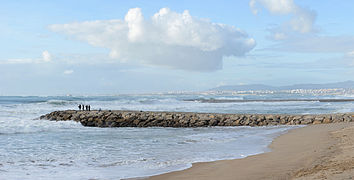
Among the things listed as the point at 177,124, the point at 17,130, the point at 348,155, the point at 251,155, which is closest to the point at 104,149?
the point at 251,155

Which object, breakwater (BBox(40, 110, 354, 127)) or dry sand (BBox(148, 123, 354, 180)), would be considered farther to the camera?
breakwater (BBox(40, 110, 354, 127))

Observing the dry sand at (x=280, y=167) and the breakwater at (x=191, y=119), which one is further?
the breakwater at (x=191, y=119)

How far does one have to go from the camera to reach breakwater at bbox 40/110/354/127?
2061 centimetres

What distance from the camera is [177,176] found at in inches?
275

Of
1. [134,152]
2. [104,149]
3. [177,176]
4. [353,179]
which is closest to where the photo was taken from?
[353,179]

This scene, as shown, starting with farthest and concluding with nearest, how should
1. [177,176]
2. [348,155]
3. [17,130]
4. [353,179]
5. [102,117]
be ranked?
[102,117]
[17,130]
[348,155]
[177,176]
[353,179]

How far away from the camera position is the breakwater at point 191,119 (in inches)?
811

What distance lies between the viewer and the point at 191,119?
21.7 metres

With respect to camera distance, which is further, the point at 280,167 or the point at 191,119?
the point at 191,119

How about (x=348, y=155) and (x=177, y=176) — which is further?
(x=348, y=155)

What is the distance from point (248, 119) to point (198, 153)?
11.6 meters

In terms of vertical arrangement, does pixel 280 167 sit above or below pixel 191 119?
below

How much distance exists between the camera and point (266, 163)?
795 centimetres

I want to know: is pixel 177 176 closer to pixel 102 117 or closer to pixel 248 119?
pixel 248 119
